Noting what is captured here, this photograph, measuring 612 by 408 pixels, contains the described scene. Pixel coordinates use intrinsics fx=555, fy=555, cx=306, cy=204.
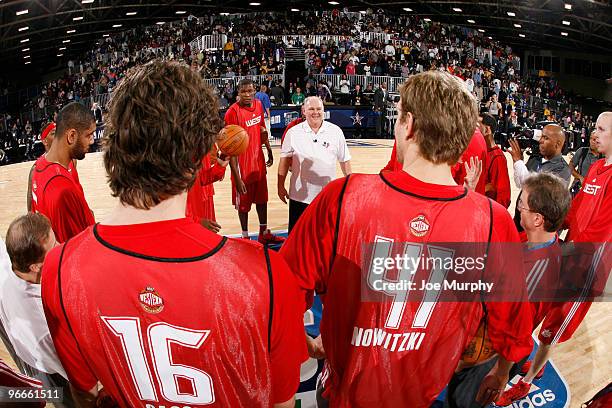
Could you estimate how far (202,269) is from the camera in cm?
132

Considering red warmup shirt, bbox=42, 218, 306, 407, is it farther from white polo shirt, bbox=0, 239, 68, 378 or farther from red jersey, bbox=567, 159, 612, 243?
red jersey, bbox=567, 159, 612, 243

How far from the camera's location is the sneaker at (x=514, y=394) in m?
3.47

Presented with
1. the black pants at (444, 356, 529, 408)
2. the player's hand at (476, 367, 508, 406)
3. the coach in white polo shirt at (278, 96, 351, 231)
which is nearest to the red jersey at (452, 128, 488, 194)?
the coach in white polo shirt at (278, 96, 351, 231)

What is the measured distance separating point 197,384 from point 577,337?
13.9 feet

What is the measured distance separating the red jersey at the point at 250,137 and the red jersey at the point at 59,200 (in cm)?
330

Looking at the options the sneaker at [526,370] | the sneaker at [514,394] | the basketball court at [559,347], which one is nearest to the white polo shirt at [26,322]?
the basketball court at [559,347]

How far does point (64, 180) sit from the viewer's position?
3.34 meters

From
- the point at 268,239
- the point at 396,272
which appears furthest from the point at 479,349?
the point at 268,239

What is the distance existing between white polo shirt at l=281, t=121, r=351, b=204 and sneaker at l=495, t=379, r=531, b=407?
276cm

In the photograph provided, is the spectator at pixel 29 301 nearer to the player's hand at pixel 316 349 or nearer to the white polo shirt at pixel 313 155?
the player's hand at pixel 316 349

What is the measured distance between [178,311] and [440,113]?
1027mm

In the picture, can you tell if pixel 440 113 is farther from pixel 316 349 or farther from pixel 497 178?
pixel 497 178

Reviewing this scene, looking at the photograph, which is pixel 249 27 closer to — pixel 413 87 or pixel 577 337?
pixel 577 337

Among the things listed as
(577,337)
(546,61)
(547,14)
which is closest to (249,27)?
(547,14)
